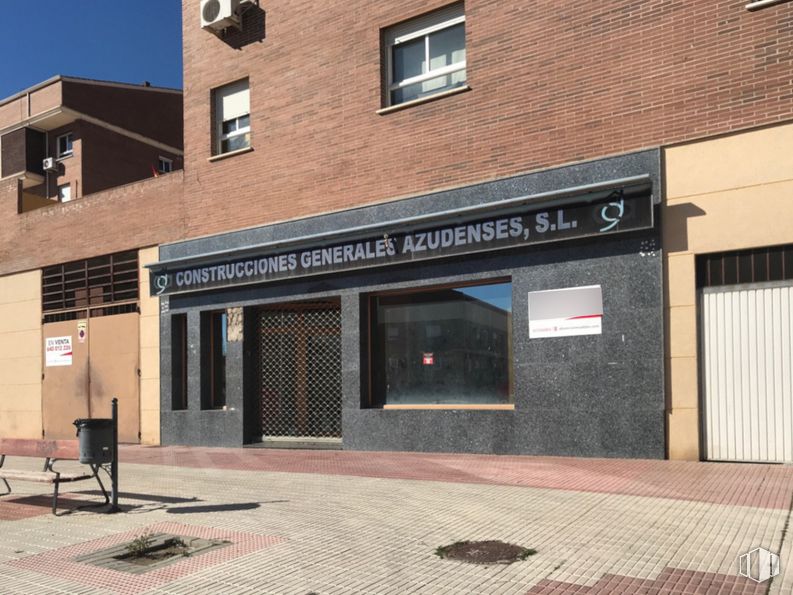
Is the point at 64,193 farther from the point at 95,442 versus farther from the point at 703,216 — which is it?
the point at 703,216

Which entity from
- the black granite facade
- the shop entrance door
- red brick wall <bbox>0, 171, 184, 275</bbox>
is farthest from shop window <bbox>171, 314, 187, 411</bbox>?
the black granite facade

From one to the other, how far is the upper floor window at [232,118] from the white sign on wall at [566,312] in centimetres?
722

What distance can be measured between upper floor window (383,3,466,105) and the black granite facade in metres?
1.98

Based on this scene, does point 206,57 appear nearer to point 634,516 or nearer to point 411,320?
point 411,320

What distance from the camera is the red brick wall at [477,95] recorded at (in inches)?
388

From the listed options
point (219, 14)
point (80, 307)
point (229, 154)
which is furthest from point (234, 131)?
point (80, 307)

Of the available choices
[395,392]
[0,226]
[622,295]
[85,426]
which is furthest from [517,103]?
[0,226]

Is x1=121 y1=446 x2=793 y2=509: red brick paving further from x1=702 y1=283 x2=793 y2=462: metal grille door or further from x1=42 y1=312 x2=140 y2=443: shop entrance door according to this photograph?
x1=42 y1=312 x2=140 y2=443: shop entrance door

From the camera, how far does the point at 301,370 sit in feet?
46.5

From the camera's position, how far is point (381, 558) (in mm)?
5688

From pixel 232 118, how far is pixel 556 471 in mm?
9968

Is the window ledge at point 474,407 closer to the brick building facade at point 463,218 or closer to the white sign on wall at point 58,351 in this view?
the brick building facade at point 463,218

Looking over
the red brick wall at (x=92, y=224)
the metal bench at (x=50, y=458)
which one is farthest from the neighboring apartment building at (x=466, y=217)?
the metal bench at (x=50, y=458)

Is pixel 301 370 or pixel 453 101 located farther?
pixel 301 370
